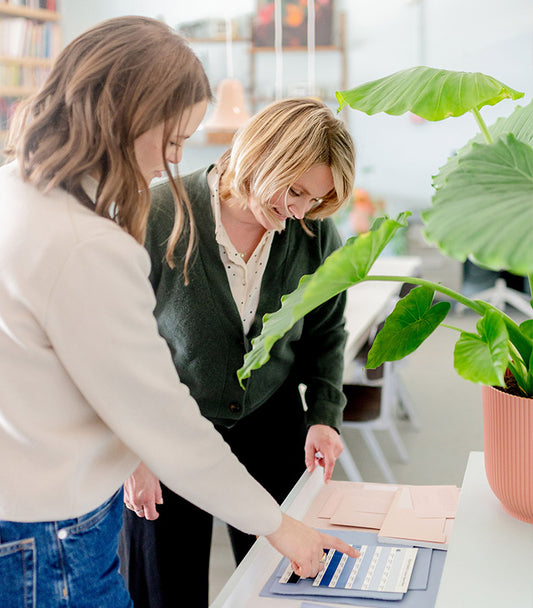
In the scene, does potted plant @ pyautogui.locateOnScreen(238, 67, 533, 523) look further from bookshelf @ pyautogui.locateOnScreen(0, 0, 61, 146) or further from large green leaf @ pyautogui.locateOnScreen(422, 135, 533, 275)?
bookshelf @ pyautogui.locateOnScreen(0, 0, 61, 146)

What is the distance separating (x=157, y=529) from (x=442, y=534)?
582 mm

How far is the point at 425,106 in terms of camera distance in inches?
38.8

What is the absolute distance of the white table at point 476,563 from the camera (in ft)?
2.82

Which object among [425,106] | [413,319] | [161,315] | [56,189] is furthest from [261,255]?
[56,189]

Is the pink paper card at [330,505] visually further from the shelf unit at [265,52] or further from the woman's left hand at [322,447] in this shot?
the shelf unit at [265,52]

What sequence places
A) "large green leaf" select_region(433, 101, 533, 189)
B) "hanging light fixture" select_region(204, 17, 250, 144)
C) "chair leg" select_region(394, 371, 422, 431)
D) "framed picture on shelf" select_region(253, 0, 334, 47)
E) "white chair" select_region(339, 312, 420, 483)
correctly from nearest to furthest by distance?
1. "large green leaf" select_region(433, 101, 533, 189)
2. "white chair" select_region(339, 312, 420, 483)
3. "chair leg" select_region(394, 371, 422, 431)
4. "hanging light fixture" select_region(204, 17, 250, 144)
5. "framed picture on shelf" select_region(253, 0, 334, 47)

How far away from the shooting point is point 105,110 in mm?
809

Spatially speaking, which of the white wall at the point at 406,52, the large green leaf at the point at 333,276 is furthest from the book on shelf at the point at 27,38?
the large green leaf at the point at 333,276

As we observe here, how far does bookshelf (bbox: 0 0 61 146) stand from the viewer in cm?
569

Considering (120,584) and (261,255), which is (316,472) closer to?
(261,255)

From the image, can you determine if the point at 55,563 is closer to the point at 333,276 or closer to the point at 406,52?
the point at 333,276

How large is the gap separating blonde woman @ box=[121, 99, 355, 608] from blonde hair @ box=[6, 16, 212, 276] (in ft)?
1.58

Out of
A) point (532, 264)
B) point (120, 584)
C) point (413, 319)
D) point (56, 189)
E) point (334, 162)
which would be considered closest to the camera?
point (532, 264)

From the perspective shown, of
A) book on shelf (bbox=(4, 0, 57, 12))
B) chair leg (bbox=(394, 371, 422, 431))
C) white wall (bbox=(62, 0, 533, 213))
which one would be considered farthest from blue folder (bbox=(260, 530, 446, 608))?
white wall (bbox=(62, 0, 533, 213))
